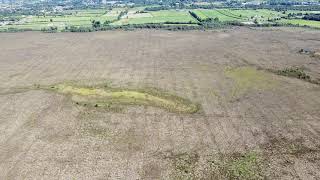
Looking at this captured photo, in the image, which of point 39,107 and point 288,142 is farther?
point 39,107

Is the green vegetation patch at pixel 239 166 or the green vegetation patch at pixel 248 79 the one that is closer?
the green vegetation patch at pixel 239 166

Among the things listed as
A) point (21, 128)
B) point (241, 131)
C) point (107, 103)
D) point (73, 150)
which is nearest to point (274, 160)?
point (241, 131)

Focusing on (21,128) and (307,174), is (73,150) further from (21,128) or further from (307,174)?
(307,174)

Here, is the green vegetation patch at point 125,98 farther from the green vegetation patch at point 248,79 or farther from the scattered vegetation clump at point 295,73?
the scattered vegetation clump at point 295,73

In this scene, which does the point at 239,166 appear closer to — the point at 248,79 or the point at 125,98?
the point at 125,98

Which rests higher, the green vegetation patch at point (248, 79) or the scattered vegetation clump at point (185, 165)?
the green vegetation patch at point (248, 79)

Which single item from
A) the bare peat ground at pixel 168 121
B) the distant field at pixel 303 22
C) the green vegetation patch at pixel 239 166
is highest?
the distant field at pixel 303 22

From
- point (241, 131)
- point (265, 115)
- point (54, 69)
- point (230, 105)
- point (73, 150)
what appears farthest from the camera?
point (54, 69)

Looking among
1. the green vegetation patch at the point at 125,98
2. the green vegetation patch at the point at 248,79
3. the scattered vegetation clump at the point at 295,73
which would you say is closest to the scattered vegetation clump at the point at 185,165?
the green vegetation patch at the point at 125,98
